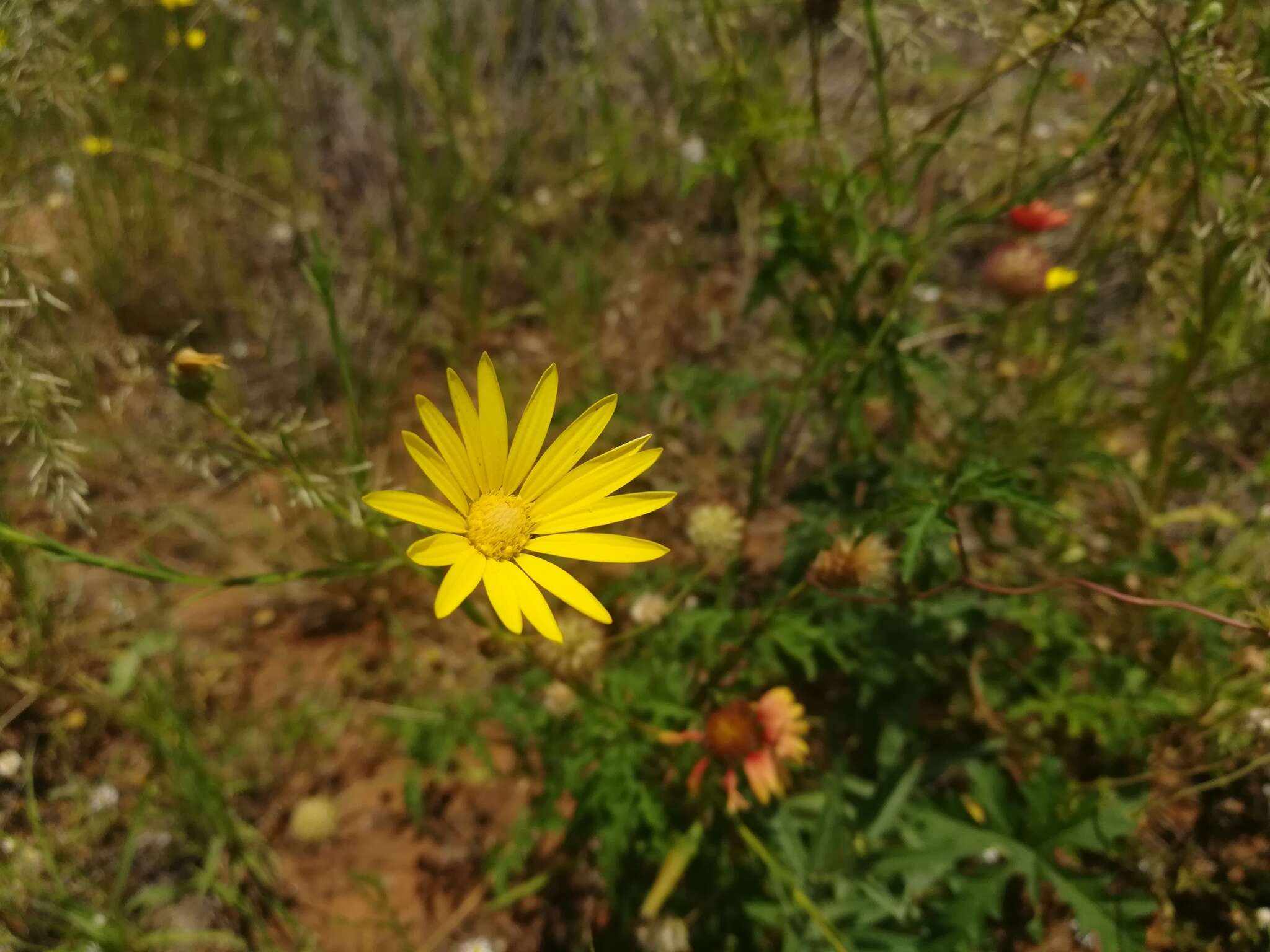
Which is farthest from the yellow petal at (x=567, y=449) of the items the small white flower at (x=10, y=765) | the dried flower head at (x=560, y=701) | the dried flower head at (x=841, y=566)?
the small white flower at (x=10, y=765)

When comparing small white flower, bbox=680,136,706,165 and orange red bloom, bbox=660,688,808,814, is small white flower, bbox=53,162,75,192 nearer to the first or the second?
small white flower, bbox=680,136,706,165

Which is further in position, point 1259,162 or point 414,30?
point 414,30

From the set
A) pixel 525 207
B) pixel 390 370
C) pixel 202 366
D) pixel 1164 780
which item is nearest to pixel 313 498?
pixel 202 366

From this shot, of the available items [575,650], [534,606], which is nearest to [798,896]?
[575,650]

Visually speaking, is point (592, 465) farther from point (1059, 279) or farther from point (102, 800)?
point (102, 800)

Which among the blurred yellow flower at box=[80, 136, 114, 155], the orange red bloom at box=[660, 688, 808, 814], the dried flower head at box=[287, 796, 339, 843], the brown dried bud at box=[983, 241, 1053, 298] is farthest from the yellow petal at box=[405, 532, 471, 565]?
the blurred yellow flower at box=[80, 136, 114, 155]

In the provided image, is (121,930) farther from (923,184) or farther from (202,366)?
(923,184)
